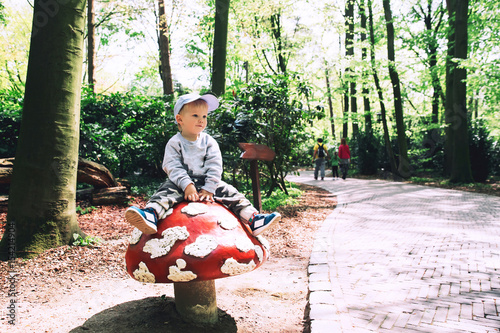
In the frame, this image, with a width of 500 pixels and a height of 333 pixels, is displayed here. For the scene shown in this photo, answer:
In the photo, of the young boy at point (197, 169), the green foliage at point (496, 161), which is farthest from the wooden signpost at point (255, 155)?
the green foliage at point (496, 161)

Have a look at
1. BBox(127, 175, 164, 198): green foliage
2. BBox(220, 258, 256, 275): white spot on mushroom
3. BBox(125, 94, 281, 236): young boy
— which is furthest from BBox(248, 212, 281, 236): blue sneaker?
BBox(127, 175, 164, 198): green foliage

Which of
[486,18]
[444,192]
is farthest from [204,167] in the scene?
[486,18]

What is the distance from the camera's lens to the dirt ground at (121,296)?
2918 mm

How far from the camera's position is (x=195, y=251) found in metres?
2.36

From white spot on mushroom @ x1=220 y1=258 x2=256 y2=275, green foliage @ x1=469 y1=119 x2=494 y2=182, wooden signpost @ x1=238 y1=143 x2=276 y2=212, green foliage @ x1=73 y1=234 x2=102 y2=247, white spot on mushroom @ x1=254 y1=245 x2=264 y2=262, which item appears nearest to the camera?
white spot on mushroom @ x1=220 y1=258 x2=256 y2=275

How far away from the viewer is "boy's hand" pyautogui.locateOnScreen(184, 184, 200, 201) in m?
2.70

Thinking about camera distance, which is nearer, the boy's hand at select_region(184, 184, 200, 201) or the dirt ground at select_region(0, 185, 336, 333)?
the boy's hand at select_region(184, 184, 200, 201)

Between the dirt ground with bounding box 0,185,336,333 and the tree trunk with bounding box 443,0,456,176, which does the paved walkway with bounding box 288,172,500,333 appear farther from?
the tree trunk with bounding box 443,0,456,176

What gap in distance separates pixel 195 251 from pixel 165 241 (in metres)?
0.24

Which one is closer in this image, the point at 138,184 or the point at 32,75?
the point at 32,75

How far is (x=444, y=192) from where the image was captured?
1192cm

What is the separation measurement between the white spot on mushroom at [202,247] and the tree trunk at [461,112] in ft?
46.1

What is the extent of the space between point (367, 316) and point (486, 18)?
18629mm

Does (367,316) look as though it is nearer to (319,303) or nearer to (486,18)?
(319,303)
